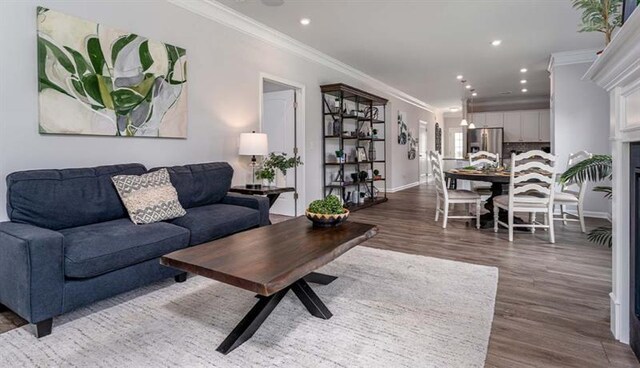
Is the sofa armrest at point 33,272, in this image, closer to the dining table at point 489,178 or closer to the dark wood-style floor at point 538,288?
the dark wood-style floor at point 538,288

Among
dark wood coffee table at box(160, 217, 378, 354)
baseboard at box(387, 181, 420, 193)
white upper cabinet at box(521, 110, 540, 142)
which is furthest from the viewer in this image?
white upper cabinet at box(521, 110, 540, 142)

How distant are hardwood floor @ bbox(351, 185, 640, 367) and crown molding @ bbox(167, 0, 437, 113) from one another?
269cm

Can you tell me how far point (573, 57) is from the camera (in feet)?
18.0

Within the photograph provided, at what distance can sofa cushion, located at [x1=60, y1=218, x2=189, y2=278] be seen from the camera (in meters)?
1.99

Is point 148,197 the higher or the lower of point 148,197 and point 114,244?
the higher

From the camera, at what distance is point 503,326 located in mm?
2006

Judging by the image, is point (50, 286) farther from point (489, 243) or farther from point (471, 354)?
point (489, 243)

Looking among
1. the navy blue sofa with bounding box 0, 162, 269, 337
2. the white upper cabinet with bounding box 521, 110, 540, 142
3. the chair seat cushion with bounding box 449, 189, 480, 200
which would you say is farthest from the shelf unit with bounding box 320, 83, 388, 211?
the white upper cabinet with bounding box 521, 110, 540, 142

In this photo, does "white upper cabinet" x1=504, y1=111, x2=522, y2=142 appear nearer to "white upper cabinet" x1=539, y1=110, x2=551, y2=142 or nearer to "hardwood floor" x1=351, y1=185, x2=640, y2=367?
"white upper cabinet" x1=539, y1=110, x2=551, y2=142

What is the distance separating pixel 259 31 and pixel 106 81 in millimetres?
2131

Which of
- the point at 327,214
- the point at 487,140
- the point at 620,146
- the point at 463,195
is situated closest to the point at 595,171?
the point at 620,146

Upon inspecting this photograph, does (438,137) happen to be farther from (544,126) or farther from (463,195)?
(463,195)

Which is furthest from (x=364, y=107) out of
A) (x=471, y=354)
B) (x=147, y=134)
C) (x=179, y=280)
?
(x=471, y=354)

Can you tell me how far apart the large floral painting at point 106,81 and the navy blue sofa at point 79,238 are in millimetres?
419
